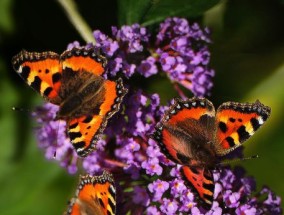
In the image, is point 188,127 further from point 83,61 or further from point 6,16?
point 6,16

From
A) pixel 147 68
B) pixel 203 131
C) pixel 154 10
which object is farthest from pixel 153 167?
pixel 154 10

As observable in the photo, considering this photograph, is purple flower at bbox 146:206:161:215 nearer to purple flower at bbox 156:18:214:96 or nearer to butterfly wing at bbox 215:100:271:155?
butterfly wing at bbox 215:100:271:155

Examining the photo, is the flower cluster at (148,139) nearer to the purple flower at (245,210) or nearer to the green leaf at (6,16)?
the purple flower at (245,210)

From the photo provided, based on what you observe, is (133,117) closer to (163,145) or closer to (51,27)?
(163,145)

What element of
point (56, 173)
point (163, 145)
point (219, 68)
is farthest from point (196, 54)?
point (56, 173)

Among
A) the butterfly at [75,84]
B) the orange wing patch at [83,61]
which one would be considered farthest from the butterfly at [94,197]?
the orange wing patch at [83,61]
